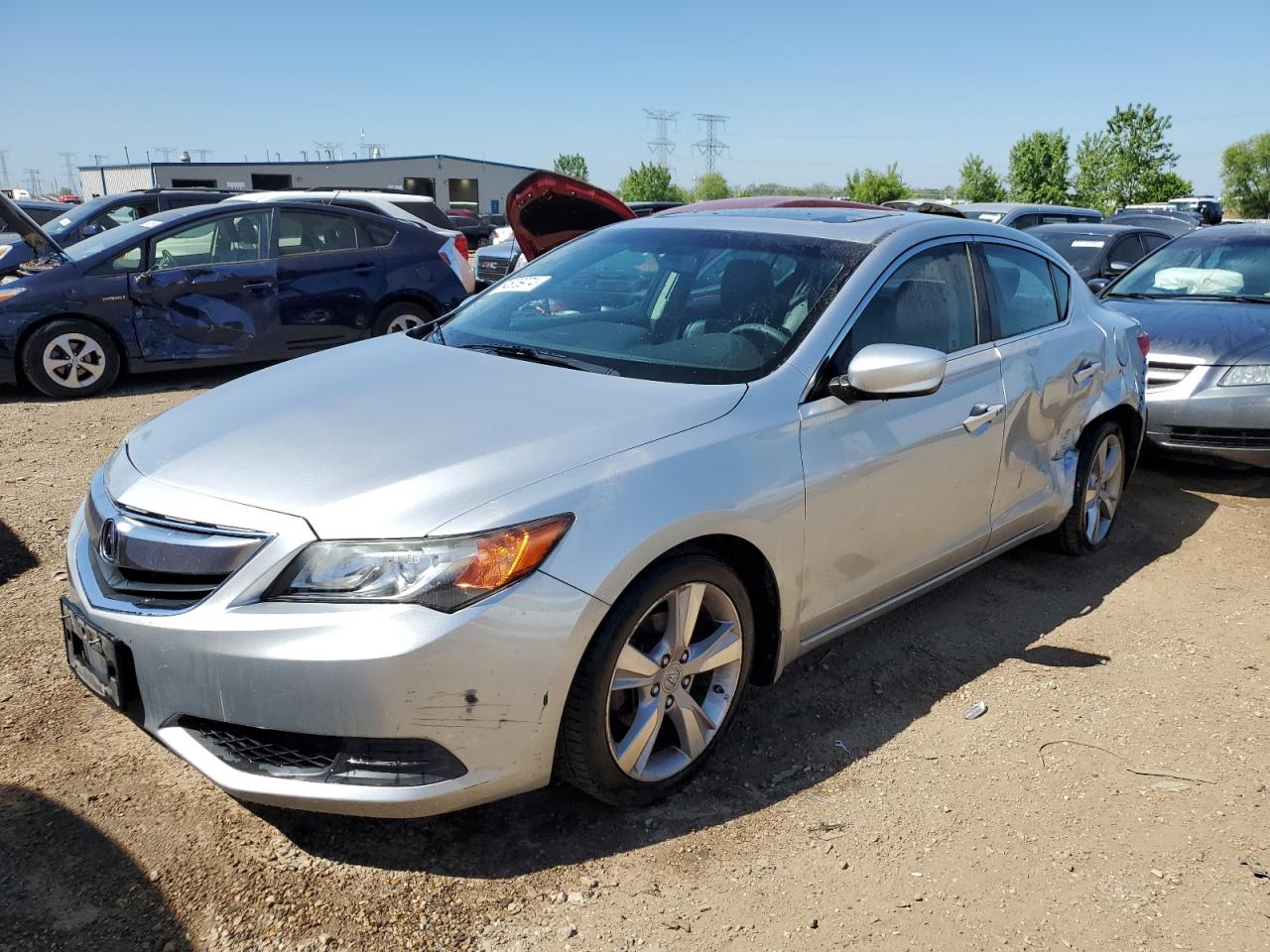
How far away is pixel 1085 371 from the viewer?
449 cm

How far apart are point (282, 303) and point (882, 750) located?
6.79 metres

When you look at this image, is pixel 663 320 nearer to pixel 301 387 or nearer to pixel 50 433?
pixel 301 387

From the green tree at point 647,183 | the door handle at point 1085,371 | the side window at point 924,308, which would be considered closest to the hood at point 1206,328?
the door handle at point 1085,371

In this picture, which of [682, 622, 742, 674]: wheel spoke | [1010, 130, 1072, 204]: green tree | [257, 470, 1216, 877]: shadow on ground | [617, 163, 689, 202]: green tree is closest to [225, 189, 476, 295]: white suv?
[257, 470, 1216, 877]: shadow on ground

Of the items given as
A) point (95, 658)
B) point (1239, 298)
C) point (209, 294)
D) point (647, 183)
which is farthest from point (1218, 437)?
point (647, 183)

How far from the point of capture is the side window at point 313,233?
28.3 feet

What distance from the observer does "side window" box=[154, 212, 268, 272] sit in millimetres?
8211

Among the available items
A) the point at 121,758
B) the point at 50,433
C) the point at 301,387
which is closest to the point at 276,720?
the point at 121,758

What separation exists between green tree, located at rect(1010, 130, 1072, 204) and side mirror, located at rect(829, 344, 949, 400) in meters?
47.7

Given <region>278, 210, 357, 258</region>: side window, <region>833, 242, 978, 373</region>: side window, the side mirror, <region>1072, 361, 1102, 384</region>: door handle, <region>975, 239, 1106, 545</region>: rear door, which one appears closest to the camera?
the side mirror

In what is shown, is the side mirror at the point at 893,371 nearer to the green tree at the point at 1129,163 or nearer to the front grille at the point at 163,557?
the front grille at the point at 163,557

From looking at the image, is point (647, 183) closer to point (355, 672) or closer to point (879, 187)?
point (879, 187)

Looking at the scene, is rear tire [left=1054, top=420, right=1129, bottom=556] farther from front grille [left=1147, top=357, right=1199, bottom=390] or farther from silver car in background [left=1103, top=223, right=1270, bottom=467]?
front grille [left=1147, top=357, right=1199, bottom=390]

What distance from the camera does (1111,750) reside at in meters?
3.25
